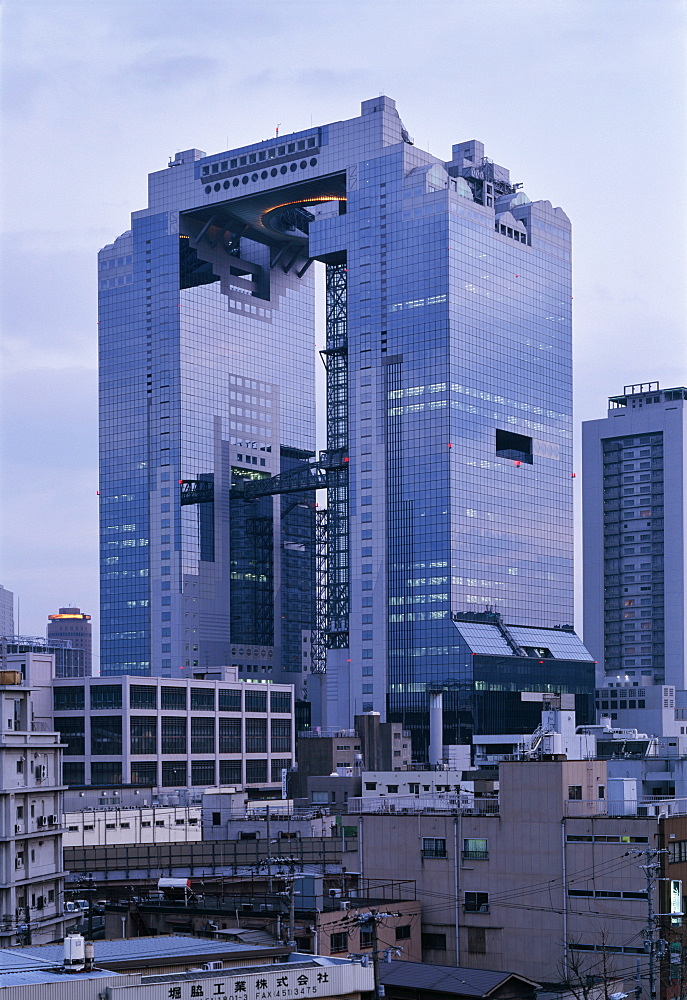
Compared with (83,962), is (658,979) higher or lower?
lower

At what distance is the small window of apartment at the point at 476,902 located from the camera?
109 m

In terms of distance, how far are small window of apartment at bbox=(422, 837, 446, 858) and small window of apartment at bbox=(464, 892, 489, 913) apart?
3.71m

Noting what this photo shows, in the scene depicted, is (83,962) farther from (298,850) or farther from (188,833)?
(188,833)

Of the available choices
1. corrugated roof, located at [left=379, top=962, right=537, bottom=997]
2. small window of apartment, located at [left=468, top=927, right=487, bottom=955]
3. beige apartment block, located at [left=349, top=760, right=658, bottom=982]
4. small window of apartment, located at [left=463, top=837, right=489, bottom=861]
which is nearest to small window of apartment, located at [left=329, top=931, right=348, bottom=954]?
corrugated roof, located at [left=379, top=962, right=537, bottom=997]

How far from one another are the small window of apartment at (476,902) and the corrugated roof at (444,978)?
59.4 feet

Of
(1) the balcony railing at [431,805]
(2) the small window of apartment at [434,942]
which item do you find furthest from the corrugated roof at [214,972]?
(1) the balcony railing at [431,805]

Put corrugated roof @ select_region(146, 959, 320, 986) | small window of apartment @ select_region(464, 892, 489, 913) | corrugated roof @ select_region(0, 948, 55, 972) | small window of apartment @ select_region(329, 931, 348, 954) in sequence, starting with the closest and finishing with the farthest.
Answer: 1. corrugated roof @ select_region(146, 959, 320, 986)
2. corrugated roof @ select_region(0, 948, 55, 972)
3. small window of apartment @ select_region(329, 931, 348, 954)
4. small window of apartment @ select_region(464, 892, 489, 913)

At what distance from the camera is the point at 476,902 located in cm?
10962

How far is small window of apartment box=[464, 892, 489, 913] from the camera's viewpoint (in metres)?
109

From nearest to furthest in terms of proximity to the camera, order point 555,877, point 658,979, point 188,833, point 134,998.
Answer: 1. point 134,998
2. point 658,979
3. point 555,877
4. point 188,833

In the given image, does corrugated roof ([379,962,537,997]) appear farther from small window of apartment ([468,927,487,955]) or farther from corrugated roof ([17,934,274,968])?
corrugated roof ([17,934,274,968])

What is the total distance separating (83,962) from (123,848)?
319 ft

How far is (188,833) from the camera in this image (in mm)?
176625

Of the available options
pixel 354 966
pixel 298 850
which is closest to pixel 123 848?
pixel 298 850
